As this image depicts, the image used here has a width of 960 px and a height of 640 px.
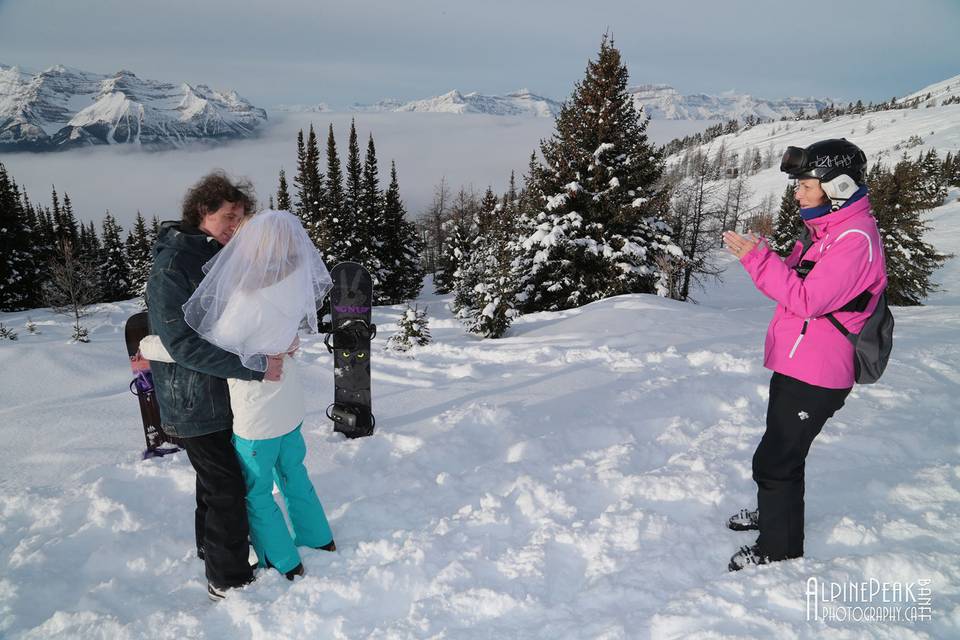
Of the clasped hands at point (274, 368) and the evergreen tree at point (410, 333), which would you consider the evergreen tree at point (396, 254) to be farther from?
the clasped hands at point (274, 368)

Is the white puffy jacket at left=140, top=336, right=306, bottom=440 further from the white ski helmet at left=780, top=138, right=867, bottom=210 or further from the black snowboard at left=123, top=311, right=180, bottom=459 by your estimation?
the white ski helmet at left=780, top=138, right=867, bottom=210

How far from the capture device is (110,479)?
3.54 meters

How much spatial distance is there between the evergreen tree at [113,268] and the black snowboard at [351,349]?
54957 millimetres

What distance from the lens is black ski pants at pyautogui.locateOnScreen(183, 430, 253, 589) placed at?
2508 millimetres

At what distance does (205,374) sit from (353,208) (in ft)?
128

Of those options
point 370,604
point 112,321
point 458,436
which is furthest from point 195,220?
point 112,321

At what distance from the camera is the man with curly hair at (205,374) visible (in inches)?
91.0

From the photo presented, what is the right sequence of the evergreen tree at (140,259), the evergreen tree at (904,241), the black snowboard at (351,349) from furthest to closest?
the evergreen tree at (140,259), the evergreen tree at (904,241), the black snowboard at (351,349)

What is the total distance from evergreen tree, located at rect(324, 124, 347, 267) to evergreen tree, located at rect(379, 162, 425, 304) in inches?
174

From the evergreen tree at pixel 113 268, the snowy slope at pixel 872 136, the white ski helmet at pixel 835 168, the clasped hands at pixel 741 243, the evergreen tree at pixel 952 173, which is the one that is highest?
the snowy slope at pixel 872 136

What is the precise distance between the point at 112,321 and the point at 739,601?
30844 mm

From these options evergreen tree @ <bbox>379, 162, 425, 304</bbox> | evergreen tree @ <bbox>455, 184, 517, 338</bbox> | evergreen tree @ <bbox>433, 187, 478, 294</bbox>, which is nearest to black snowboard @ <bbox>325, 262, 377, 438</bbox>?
evergreen tree @ <bbox>455, 184, 517, 338</bbox>

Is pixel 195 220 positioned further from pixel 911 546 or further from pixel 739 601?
pixel 911 546

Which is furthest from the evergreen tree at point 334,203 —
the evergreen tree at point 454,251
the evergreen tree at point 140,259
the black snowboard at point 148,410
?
the black snowboard at point 148,410
